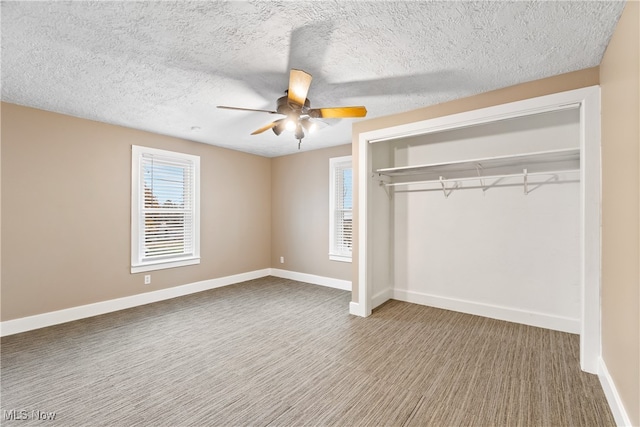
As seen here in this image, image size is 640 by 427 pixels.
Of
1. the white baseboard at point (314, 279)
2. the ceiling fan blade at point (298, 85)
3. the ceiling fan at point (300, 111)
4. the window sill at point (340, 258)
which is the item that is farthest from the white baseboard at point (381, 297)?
the ceiling fan blade at point (298, 85)

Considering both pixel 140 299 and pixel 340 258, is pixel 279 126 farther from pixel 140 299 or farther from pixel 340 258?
pixel 140 299

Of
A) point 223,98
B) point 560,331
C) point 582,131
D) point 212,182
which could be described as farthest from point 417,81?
point 212,182

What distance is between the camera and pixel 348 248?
5168mm

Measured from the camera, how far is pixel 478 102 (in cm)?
304

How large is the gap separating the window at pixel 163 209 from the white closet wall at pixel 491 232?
304 cm

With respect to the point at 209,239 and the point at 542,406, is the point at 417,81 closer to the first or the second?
the point at 542,406

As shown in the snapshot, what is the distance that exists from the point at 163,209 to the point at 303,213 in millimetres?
2415

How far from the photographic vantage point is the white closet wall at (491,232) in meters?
3.16

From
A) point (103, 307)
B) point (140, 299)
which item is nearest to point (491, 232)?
point (140, 299)

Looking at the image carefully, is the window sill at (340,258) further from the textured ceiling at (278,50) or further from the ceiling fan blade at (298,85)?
the ceiling fan blade at (298,85)

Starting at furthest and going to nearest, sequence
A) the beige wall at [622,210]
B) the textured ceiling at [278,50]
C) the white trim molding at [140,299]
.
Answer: the white trim molding at [140,299]
the textured ceiling at [278,50]
the beige wall at [622,210]

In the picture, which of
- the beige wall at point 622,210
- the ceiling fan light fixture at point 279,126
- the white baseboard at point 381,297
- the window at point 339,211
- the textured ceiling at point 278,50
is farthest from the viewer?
the window at point 339,211

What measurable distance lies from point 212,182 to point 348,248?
106 inches

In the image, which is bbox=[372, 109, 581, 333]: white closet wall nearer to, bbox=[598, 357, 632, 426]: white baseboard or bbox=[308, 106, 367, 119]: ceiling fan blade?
bbox=[598, 357, 632, 426]: white baseboard
